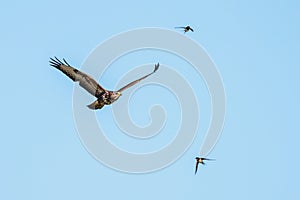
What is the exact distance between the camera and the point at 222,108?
9383 mm

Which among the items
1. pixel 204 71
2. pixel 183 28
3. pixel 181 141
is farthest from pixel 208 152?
pixel 183 28

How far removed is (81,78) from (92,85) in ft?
0.66

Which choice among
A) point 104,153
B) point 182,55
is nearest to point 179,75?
point 182,55

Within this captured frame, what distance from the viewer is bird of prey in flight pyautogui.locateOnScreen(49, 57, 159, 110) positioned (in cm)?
833

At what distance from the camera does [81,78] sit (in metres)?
8.35

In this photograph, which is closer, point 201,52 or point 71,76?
point 71,76

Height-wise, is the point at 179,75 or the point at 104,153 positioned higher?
the point at 179,75

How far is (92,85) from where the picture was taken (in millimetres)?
8422

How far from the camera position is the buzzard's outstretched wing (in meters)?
8.33

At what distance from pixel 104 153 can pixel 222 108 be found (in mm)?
2108

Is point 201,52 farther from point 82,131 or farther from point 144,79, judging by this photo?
point 82,131

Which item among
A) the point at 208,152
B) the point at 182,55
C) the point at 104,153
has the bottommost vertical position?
the point at 104,153

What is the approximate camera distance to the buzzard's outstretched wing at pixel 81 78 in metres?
8.33

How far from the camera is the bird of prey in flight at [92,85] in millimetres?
8328
